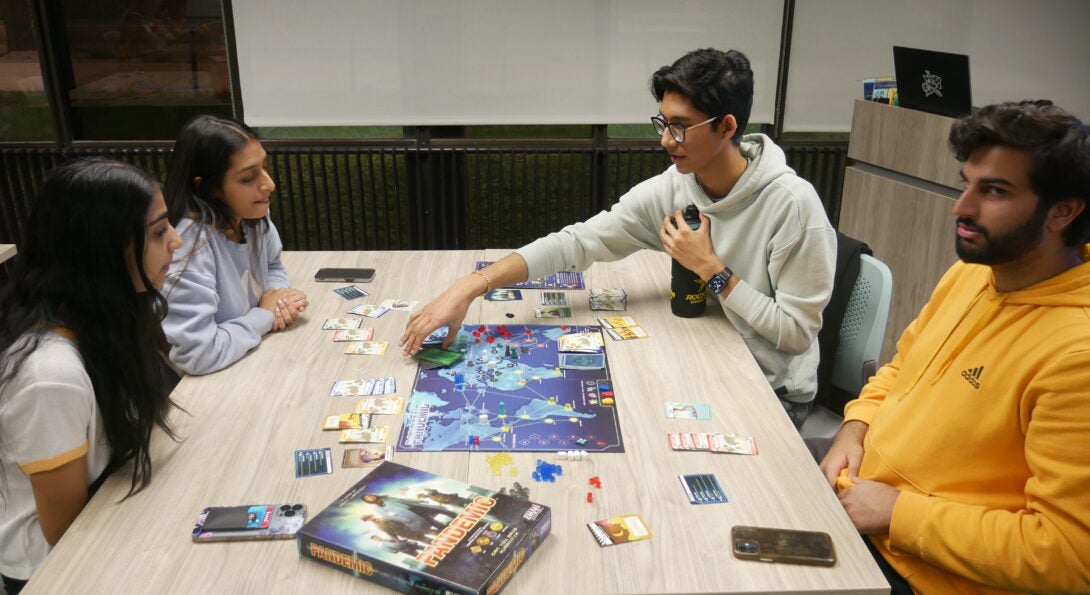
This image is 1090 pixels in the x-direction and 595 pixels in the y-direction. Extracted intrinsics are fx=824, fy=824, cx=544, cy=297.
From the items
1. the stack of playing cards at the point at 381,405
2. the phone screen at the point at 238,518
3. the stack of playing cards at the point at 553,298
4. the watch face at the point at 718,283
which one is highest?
the watch face at the point at 718,283

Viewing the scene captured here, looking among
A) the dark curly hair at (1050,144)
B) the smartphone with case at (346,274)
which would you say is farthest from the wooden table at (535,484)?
the dark curly hair at (1050,144)

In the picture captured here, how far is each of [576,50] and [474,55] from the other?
496 millimetres

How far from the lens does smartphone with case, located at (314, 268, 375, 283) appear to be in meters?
2.41

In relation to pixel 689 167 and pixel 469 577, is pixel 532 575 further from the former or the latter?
pixel 689 167

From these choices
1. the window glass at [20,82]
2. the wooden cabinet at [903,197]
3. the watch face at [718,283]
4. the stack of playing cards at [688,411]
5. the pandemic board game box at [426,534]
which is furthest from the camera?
the window glass at [20,82]

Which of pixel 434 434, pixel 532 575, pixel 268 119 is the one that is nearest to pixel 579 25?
pixel 268 119

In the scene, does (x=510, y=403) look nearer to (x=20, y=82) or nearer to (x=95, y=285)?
(x=95, y=285)

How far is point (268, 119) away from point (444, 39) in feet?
3.13

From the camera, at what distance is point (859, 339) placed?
2143mm

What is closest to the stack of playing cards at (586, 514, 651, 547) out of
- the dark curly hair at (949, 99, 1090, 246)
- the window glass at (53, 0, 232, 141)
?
the dark curly hair at (949, 99, 1090, 246)

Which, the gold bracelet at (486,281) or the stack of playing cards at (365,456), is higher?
the gold bracelet at (486,281)

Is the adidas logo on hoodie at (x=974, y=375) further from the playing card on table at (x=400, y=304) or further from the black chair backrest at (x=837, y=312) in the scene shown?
the playing card on table at (x=400, y=304)

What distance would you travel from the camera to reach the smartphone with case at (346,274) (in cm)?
241

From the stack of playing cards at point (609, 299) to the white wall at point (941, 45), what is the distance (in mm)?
2303
